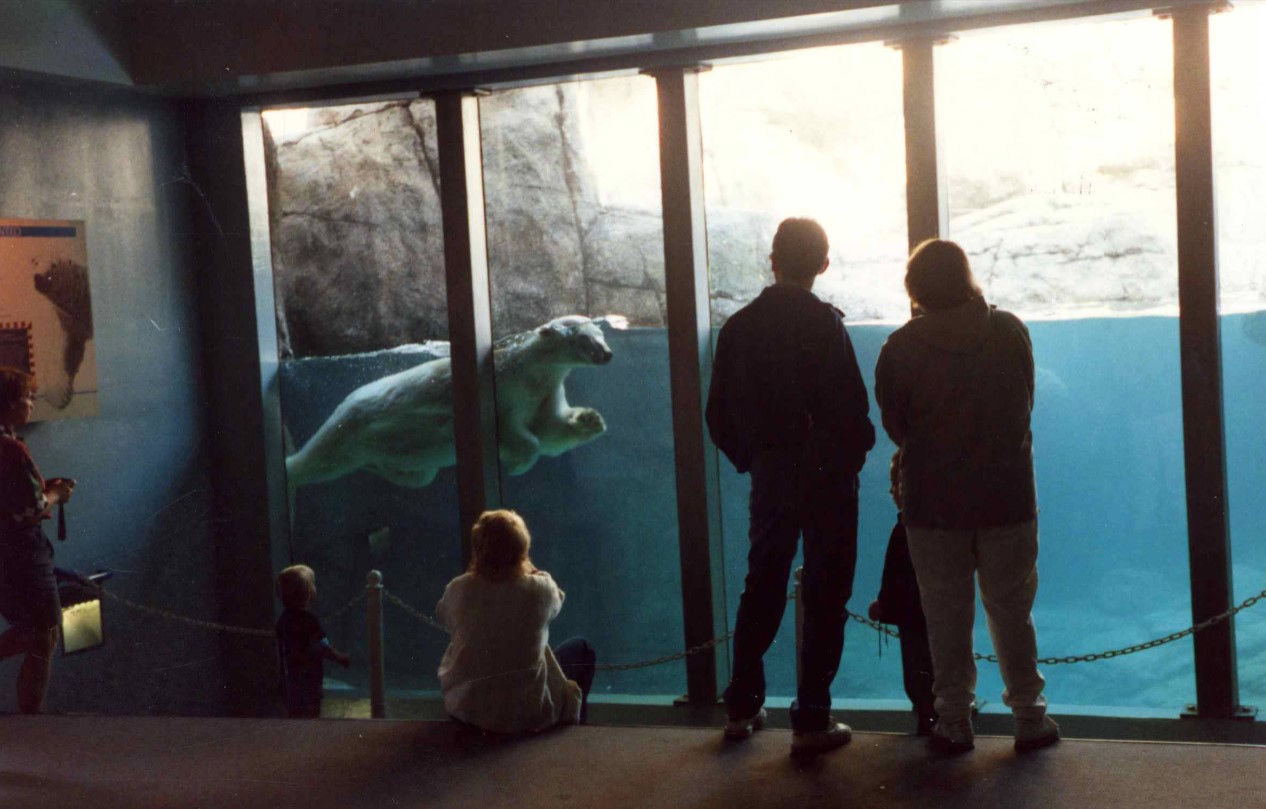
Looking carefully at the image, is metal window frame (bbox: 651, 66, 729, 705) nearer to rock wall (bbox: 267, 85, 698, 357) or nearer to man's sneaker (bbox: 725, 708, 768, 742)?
man's sneaker (bbox: 725, 708, 768, 742)

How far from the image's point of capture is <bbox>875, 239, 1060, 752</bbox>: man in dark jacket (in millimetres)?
3365

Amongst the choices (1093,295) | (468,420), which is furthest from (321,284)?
(1093,295)

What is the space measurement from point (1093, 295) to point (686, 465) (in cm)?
722

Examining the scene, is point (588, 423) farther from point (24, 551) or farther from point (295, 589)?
point (24, 551)

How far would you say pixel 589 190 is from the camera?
1059 centimetres

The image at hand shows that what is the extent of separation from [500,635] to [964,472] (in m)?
1.65

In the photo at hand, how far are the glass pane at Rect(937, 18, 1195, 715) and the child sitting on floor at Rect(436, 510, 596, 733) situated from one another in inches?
131

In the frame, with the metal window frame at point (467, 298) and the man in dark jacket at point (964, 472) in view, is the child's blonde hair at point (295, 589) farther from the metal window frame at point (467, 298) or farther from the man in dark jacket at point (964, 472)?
the man in dark jacket at point (964, 472)

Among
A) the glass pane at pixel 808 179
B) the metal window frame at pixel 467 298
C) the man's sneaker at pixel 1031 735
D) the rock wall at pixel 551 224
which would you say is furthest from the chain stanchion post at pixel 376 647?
the rock wall at pixel 551 224

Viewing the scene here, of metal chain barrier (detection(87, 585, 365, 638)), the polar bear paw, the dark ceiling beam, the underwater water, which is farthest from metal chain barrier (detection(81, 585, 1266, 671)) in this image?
the dark ceiling beam

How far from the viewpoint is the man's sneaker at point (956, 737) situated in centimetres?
349

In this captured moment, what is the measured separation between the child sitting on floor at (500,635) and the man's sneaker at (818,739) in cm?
94

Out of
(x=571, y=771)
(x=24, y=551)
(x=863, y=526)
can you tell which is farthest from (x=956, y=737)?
(x=863, y=526)

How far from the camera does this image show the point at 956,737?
350 centimetres
